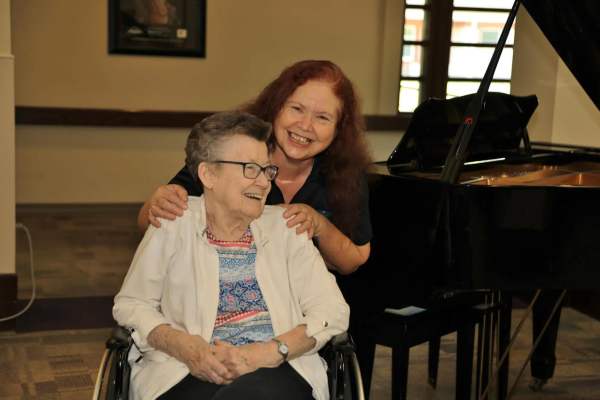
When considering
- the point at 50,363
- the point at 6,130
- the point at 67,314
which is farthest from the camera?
the point at 67,314

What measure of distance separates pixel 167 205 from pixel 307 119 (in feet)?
1.73

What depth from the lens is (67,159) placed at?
8.33 meters

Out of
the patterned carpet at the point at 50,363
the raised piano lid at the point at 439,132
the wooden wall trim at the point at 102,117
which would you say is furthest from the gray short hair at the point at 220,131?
the wooden wall trim at the point at 102,117

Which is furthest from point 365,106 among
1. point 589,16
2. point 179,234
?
point 179,234

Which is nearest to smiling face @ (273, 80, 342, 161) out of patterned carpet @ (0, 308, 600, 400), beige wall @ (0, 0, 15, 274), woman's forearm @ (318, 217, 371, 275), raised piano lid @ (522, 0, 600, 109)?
woman's forearm @ (318, 217, 371, 275)

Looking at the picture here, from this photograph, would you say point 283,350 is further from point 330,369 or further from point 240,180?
Result: point 240,180

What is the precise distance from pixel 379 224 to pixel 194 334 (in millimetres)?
1105

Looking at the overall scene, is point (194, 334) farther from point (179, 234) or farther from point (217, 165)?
point (217, 165)

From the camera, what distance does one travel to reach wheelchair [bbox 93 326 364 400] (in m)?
2.19

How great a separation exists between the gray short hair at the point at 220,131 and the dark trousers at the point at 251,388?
0.56m

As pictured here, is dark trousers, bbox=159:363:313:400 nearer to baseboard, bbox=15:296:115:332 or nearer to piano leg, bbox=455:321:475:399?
piano leg, bbox=455:321:475:399

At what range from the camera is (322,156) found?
289 cm

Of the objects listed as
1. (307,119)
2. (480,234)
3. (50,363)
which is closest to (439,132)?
(480,234)

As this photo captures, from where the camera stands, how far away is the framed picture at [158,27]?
322 inches
